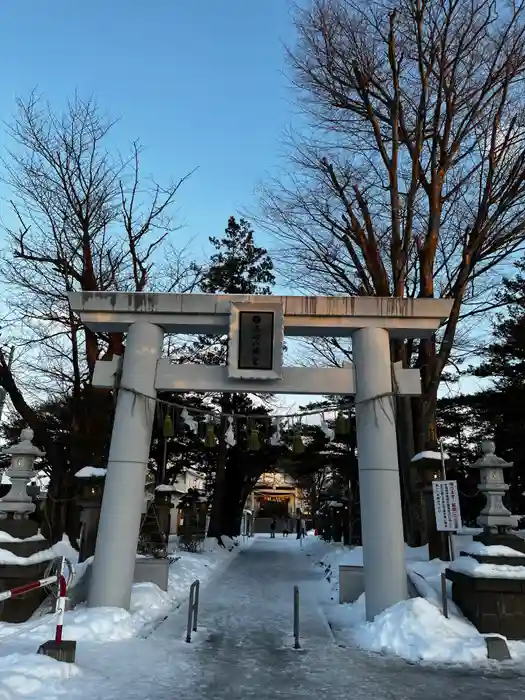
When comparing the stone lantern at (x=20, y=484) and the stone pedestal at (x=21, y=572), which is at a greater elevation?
the stone lantern at (x=20, y=484)

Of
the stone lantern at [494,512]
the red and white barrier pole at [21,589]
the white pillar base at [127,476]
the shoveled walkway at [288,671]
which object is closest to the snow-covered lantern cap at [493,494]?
the stone lantern at [494,512]

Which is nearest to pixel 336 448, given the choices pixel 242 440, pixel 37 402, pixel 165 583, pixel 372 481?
pixel 242 440

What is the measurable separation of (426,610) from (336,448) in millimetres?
20853

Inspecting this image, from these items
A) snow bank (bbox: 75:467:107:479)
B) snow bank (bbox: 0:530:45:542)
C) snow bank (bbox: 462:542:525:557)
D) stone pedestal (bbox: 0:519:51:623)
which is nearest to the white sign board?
snow bank (bbox: 462:542:525:557)

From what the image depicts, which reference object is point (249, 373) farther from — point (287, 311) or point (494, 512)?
point (494, 512)

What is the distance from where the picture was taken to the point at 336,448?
96.2 ft

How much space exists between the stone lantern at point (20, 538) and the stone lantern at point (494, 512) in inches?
321

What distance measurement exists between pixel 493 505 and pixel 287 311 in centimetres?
531

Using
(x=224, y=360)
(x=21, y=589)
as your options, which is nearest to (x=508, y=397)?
(x=224, y=360)

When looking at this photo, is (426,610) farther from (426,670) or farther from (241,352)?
(241,352)

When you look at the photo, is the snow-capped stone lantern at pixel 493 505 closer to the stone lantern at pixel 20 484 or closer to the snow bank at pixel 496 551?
the snow bank at pixel 496 551

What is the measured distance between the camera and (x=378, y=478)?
9812 millimetres

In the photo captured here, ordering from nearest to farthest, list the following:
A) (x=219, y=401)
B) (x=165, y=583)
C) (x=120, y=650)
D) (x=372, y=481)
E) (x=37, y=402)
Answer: (x=120, y=650) → (x=372, y=481) → (x=165, y=583) → (x=37, y=402) → (x=219, y=401)

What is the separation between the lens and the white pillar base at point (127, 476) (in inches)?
378
